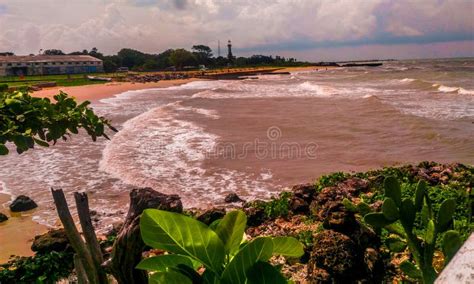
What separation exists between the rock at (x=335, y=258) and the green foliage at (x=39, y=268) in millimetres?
3237

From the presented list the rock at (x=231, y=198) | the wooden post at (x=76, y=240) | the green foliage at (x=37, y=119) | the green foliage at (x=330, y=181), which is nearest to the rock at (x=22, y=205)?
the rock at (x=231, y=198)

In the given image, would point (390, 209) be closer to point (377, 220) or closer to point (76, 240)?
point (377, 220)

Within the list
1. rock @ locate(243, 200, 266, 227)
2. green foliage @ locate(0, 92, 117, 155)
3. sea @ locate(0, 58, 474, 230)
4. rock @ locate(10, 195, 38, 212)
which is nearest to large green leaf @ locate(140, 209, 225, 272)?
green foliage @ locate(0, 92, 117, 155)

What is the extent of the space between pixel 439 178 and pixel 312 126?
10117 millimetres

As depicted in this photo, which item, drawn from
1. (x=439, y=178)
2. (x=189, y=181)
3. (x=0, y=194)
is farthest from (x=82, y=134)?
(x=439, y=178)

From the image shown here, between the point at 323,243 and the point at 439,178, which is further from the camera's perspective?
the point at 439,178

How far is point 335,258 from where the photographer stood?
438 cm

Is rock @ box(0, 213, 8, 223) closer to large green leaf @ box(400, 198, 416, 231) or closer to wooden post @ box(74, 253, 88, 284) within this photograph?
wooden post @ box(74, 253, 88, 284)

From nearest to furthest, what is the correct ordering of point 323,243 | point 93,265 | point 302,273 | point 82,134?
point 93,265, point 323,243, point 302,273, point 82,134

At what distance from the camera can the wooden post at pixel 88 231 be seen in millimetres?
2484

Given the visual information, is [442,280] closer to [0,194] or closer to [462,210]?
[462,210]

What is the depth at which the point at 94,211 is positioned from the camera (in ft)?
27.5

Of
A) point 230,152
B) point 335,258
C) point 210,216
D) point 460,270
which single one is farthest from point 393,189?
point 230,152

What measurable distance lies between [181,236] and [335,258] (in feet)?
12.4
